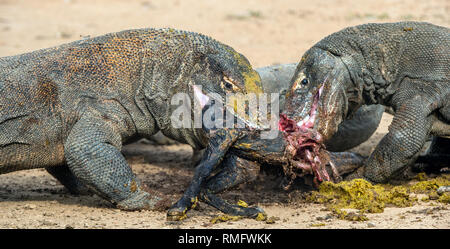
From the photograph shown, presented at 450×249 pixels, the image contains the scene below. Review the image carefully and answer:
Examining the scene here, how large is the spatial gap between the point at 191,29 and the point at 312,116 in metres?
8.74

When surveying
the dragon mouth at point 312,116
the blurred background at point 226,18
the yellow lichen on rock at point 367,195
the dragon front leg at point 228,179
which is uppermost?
the dragon mouth at point 312,116

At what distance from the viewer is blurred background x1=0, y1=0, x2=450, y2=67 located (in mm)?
13841

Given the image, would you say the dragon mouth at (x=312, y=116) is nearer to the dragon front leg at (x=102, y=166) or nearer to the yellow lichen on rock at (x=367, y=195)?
the yellow lichen on rock at (x=367, y=195)

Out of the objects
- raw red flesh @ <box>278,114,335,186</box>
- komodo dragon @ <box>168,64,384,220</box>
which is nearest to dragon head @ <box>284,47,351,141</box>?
raw red flesh @ <box>278,114,335,186</box>

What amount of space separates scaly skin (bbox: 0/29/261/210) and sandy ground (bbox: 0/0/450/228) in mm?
427

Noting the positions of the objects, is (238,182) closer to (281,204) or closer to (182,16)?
(281,204)

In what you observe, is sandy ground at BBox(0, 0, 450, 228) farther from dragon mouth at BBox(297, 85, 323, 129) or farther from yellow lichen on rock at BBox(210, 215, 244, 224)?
dragon mouth at BBox(297, 85, 323, 129)

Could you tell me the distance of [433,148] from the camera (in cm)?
760

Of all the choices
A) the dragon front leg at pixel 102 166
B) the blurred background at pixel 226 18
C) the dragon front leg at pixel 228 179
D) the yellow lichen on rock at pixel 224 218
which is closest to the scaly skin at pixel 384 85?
the dragon front leg at pixel 228 179

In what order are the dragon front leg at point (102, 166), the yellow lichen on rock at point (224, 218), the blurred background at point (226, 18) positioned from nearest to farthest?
the yellow lichen on rock at point (224, 218), the dragon front leg at point (102, 166), the blurred background at point (226, 18)

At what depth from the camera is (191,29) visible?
→ 15.1m

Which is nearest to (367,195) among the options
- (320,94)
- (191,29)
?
(320,94)

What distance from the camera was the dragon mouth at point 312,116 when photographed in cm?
665

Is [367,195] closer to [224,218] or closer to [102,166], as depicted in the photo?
[224,218]
